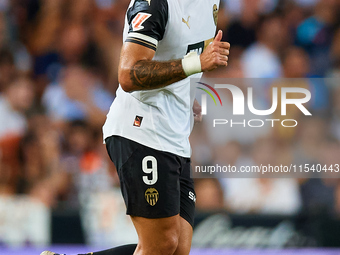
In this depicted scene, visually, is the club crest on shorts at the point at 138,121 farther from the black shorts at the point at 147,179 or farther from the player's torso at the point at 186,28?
the player's torso at the point at 186,28

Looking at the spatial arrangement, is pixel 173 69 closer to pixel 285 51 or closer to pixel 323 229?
pixel 323 229

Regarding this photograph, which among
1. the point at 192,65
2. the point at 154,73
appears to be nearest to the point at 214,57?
the point at 192,65

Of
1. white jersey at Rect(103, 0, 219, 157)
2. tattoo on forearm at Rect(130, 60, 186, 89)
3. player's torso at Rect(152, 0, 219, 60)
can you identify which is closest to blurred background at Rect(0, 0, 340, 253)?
white jersey at Rect(103, 0, 219, 157)

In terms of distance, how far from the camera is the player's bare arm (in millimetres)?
2422

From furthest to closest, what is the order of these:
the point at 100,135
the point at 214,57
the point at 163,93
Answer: the point at 100,135 < the point at 163,93 < the point at 214,57

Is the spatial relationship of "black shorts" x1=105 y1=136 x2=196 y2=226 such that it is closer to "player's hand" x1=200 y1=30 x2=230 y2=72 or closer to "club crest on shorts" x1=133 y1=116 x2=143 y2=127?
"club crest on shorts" x1=133 y1=116 x2=143 y2=127

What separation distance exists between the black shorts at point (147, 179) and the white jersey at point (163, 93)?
5 cm

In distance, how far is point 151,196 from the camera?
2650 mm

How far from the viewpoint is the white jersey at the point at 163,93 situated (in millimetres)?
2525

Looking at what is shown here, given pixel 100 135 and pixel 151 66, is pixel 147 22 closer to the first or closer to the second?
pixel 151 66

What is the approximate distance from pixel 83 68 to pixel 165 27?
4.08 metres

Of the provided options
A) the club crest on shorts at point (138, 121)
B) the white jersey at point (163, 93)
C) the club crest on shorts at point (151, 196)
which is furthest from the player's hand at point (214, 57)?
the club crest on shorts at point (151, 196)

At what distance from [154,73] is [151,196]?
0.67 meters

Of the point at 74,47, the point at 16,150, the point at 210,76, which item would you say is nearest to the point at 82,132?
the point at 16,150
